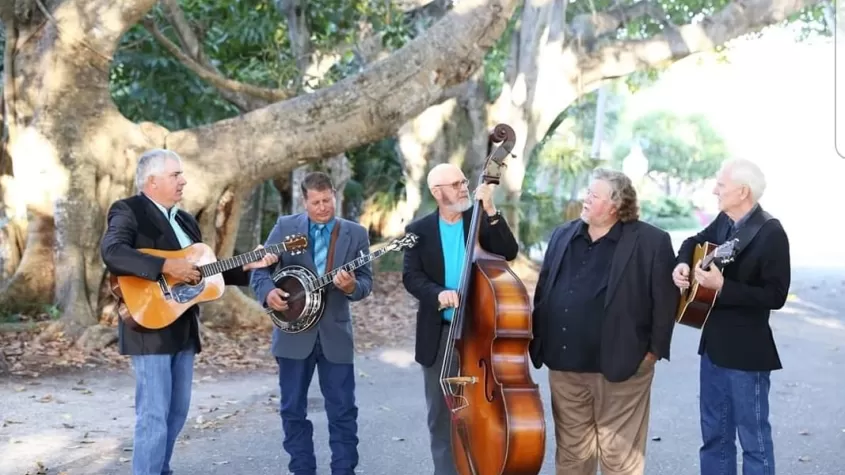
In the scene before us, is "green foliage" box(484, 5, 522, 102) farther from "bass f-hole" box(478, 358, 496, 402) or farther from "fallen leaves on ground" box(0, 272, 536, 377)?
"bass f-hole" box(478, 358, 496, 402)

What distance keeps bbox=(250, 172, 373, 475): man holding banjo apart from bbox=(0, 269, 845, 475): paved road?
23.3 inches

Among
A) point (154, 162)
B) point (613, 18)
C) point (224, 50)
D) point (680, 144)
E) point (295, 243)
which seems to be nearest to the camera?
point (154, 162)

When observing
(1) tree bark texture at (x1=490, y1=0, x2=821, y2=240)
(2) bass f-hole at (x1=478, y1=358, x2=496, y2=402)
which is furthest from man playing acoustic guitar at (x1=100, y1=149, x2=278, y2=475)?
(1) tree bark texture at (x1=490, y1=0, x2=821, y2=240)

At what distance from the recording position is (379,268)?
69.0 feet

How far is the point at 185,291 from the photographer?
543 cm

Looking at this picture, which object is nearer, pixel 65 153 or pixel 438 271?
pixel 438 271

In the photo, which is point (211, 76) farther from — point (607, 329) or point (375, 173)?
point (375, 173)

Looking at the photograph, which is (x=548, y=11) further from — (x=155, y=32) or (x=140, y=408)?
(x=140, y=408)

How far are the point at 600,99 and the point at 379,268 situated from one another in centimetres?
2031

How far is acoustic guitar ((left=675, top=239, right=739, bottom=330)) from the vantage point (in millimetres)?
4812

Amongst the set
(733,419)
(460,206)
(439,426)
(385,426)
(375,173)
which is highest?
(375,173)

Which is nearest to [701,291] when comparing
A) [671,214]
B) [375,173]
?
[375,173]

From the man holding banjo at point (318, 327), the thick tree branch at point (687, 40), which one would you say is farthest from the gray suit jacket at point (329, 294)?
the thick tree branch at point (687, 40)

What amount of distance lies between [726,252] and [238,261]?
2.65 m
